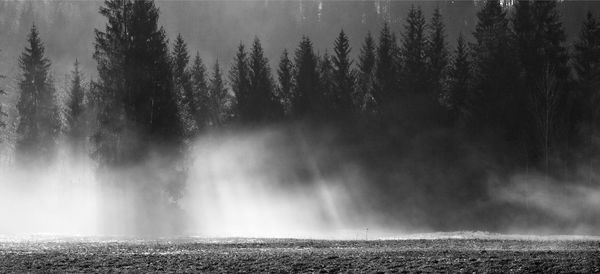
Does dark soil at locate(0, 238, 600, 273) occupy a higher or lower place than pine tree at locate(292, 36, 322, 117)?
lower

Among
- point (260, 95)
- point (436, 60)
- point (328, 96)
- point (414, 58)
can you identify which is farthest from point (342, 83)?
point (436, 60)

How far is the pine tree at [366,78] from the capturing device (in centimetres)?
6141

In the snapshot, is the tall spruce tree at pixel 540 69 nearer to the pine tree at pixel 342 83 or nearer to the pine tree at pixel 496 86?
the pine tree at pixel 496 86

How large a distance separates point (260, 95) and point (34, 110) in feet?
67.0

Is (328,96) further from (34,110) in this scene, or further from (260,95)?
(34,110)

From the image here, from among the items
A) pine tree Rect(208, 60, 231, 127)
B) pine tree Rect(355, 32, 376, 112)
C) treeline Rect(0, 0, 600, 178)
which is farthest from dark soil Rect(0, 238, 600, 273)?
pine tree Rect(208, 60, 231, 127)

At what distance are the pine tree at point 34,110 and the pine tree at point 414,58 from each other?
1283 inches

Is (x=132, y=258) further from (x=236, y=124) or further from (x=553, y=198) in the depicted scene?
(x=236, y=124)

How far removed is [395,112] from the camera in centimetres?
5731

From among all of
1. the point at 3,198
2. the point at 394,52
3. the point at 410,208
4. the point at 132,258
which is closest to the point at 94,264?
the point at 132,258

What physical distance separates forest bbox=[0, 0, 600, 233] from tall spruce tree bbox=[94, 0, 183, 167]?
0.06m

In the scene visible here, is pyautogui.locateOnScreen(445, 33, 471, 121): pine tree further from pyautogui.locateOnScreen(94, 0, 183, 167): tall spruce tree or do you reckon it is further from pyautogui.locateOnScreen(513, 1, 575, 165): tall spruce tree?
pyautogui.locateOnScreen(94, 0, 183, 167): tall spruce tree

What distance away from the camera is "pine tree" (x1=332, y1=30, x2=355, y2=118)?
62406mm


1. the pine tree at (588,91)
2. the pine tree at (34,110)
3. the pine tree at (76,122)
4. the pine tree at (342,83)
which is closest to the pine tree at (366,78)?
the pine tree at (342,83)
